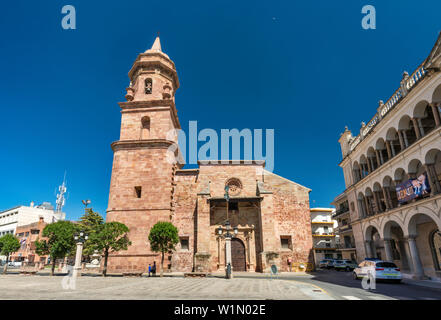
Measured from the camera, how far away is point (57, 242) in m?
20.4

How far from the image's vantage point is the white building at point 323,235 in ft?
153

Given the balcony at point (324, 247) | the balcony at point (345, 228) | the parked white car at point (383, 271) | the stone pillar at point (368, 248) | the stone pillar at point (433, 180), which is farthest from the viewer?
the balcony at point (324, 247)

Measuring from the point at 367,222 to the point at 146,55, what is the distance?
93.5ft

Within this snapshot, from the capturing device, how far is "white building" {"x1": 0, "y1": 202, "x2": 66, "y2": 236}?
67688mm

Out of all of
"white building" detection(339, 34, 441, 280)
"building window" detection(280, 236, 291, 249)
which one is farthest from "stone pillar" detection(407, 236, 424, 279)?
"building window" detection(280, 236, 291, 249)

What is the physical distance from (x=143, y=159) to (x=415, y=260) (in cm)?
2328

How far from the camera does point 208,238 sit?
23.4m

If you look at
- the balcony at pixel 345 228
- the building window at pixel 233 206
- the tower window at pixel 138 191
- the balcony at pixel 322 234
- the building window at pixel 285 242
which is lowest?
the building window at pixel 285 242

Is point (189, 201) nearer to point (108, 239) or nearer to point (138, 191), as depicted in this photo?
point (138, 191)

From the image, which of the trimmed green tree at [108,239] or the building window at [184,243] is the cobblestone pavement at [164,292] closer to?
the trimmed green tree at [108,239]

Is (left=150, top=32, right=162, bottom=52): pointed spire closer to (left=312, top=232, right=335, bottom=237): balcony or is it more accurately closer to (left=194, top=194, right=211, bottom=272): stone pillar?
(left=194, top=194, right=211, bottom=272): stone pillar

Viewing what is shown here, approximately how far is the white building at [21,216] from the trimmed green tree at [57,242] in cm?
5370

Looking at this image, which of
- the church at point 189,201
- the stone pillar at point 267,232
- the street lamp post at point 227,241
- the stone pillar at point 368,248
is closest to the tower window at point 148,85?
the church at point 189,201
